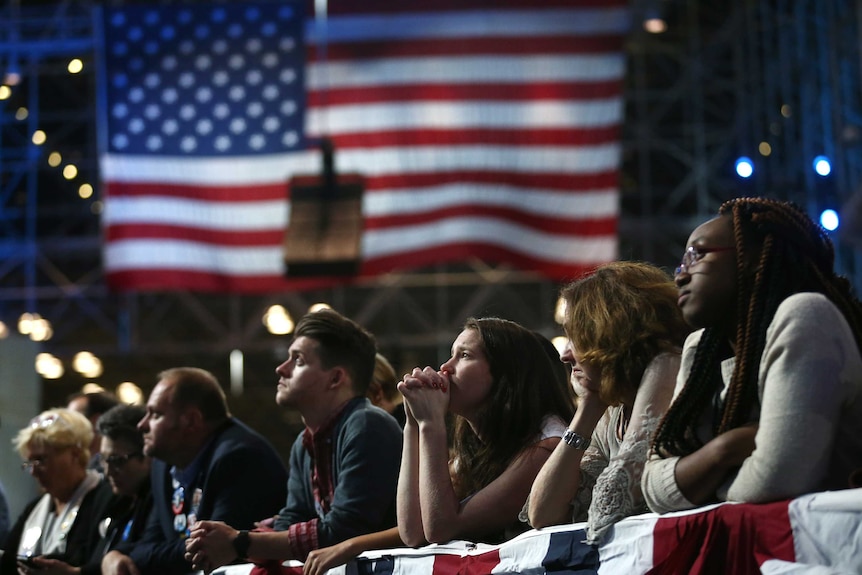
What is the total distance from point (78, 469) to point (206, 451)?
123cm

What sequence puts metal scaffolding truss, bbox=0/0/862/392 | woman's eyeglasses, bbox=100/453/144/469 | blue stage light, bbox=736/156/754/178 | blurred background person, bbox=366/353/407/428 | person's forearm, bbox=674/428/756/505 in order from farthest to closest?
metal scaffolding truss, bbox=0/0/862/392
blue stage light, bbox=736/156/754/178
woman's eyeglasses, bbox=100/453/144/469
blurred background person, bbox=366/353/407/428
person's forearm, bbox=674/428/756/505

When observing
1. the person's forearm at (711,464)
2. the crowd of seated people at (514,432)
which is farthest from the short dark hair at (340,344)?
the person's forearm at (711,464)

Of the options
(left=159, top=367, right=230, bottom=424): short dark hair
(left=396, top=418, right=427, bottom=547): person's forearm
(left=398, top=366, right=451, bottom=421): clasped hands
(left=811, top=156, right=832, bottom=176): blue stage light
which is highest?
(left=811, top=156, right=832, bottom=176): blue stage light

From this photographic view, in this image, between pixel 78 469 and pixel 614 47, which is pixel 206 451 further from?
pixel 614 47

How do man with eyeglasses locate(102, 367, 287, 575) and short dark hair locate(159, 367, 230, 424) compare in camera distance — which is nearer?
man with eyeglasses locate(102, 367, 287, 575)

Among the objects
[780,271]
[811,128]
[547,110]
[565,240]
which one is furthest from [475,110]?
[780,271]

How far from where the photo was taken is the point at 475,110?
1153 cm

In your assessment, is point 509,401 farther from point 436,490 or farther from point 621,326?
point 621,326

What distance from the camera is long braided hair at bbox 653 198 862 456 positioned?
228 centimetres

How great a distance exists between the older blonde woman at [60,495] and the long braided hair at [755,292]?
125 inches

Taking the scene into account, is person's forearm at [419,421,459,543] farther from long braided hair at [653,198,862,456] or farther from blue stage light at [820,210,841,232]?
blue stage light at [820,210,841,232]

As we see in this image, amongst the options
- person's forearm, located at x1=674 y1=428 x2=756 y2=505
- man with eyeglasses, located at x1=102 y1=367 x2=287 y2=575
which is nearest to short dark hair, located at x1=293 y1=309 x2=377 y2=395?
man with eyeglasses, located at x1=102 y1=367 x2=287 y2=575

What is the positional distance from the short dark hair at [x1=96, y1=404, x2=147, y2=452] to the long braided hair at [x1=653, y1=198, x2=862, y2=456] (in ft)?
9.44

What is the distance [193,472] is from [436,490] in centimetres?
150
